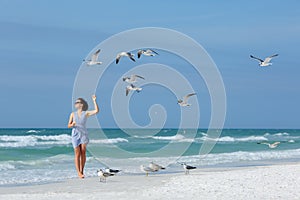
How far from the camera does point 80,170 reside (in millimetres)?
14906

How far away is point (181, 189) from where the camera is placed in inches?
523

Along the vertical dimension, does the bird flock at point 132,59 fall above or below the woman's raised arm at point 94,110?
above

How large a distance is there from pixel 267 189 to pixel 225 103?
471 cm

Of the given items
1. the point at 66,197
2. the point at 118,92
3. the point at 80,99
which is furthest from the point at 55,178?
the point at 66,197

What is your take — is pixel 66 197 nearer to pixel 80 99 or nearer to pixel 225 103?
pixel 80 99

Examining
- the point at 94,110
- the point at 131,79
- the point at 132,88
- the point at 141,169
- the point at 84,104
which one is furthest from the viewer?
the point at 132,88

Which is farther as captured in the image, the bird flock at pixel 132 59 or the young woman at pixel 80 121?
the bird flock at pixel 132 59

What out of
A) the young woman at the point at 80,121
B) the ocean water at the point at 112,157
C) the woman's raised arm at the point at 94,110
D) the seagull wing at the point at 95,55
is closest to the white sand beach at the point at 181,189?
the young woman at the point at 80,121

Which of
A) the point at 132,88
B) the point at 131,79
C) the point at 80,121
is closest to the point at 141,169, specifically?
the point at 132,88

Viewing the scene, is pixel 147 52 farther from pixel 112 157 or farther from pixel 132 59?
pixel 112 157

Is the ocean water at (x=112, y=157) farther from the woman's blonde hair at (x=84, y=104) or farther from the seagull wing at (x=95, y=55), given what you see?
the woman's blonde hair at (x=84, y=104)

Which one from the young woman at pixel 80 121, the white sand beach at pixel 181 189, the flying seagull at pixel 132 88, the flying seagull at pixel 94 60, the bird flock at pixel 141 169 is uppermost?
the flying seagull at pixel 94 60

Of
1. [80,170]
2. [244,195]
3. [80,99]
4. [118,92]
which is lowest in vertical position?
[244,195]

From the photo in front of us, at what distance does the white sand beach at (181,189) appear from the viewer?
12.2 m
